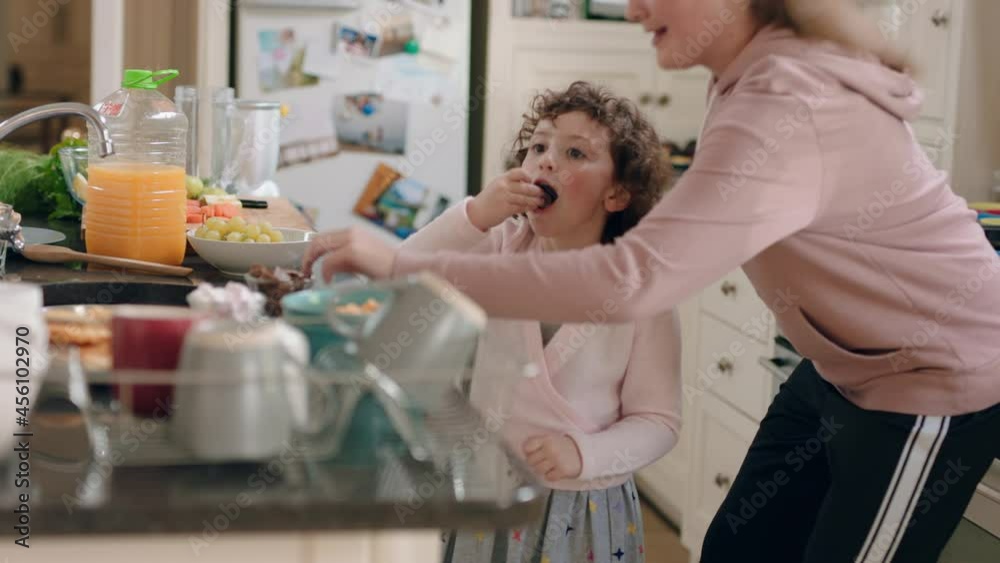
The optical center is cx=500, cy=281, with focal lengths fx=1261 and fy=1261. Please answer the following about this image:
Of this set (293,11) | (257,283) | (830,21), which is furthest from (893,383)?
(293,11)

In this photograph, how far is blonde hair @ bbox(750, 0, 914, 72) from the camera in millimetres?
1384

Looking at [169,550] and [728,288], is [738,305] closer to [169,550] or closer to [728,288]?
[728,288]

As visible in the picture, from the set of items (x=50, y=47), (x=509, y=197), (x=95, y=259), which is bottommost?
(x=95, y=259)

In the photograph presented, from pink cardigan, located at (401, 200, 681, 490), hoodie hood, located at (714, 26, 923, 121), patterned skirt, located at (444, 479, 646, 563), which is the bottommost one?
patterned skirt, located at (444, 479, 646, 563)

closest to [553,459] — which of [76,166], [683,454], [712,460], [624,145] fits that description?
[624,145]

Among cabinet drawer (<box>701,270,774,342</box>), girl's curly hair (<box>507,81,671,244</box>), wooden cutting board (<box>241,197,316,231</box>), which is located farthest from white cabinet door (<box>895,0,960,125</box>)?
wooden cutting board (<box>241,197,316,231</box>)

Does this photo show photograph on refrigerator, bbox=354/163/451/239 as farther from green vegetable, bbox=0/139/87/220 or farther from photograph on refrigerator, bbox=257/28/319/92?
green vegetable, bbox=0/139/87/220

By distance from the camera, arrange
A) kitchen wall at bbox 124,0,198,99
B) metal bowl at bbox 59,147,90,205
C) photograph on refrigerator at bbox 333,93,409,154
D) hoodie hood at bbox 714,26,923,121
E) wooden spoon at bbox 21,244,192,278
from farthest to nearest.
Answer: kitchen wall at bbox 124,0,198,99 < photograph on refrigerator at bbox 333,93,409,154 < metal bowl at bbox 59,147,90,205 < wooden spoon at bbox 21,244,192,278 < hoodie hood at bbox 714,26,923,121

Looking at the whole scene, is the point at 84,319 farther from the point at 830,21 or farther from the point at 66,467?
the point at 830,21

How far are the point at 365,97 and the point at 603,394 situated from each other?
2382mm

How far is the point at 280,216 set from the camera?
2344mm

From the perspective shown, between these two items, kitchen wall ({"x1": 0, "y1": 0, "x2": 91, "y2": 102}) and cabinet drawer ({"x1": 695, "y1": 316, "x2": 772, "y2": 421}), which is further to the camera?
kitchen wall ({"x1": 0, "y1": 0, "x2": 91, "y2": 102})

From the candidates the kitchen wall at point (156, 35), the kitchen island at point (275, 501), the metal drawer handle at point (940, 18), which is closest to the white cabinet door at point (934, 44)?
the metal drawer handle at point (940, 18)

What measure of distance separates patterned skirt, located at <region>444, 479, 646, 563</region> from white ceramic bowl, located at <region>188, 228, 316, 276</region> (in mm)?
461
